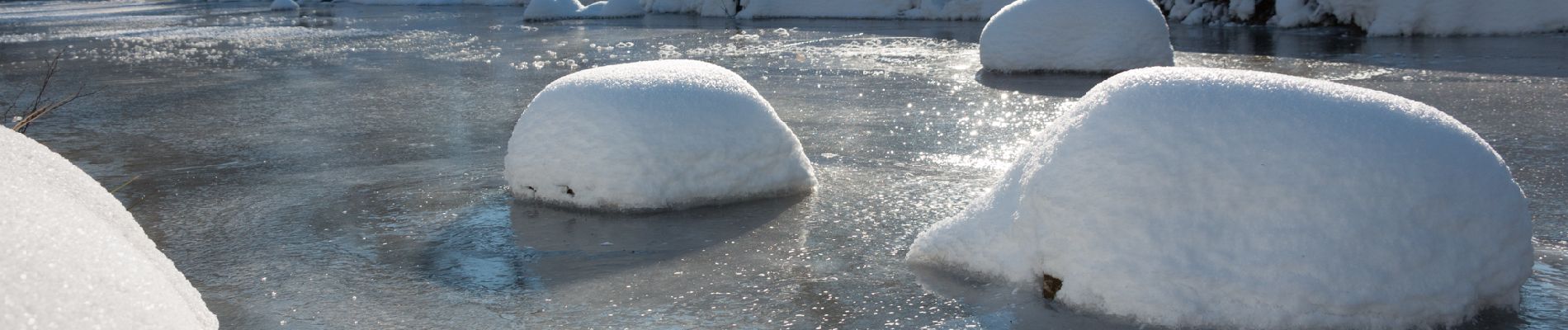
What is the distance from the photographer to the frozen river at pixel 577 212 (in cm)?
435

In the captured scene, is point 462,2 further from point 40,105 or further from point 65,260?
point 65,260

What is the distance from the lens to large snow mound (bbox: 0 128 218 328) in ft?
8.05

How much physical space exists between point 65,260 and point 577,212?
337cm

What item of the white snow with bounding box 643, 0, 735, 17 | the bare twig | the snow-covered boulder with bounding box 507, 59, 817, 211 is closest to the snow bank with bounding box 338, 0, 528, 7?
the white snow with bounding box 643, 0, 735, 17

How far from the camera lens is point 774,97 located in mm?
10930

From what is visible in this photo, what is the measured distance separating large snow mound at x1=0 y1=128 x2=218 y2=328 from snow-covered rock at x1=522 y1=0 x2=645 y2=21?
84.8 feet

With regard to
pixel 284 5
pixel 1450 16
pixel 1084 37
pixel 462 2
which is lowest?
pixel 284 5

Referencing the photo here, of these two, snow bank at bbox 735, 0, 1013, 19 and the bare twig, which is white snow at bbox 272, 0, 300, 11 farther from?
the bare twig

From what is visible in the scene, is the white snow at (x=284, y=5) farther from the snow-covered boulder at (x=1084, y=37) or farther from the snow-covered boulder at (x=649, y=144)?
the snow-covered boulder at (x=649, y=144)

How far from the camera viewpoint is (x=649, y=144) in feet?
19.1

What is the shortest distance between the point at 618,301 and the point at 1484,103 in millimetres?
8112

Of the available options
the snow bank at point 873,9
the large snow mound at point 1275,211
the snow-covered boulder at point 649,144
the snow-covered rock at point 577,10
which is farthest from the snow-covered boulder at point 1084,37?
the snow-covered rock at point 577,10

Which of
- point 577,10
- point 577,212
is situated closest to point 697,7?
point 577,10

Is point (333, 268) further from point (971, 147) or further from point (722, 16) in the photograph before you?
point (722, 16)
